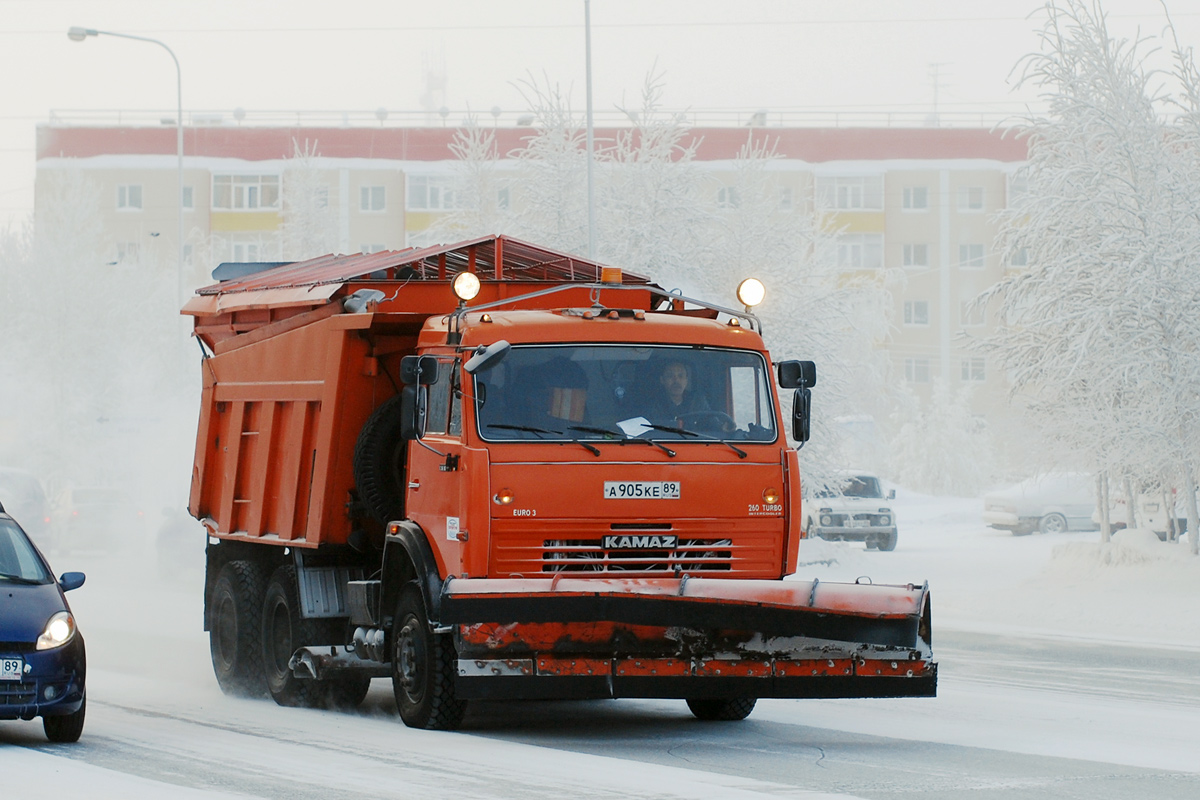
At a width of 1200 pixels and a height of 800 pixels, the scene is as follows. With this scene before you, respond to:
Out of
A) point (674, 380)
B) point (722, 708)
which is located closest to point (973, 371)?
point (722, 708)

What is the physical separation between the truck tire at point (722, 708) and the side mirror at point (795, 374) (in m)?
2.12

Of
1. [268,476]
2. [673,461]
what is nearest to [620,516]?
[673,461]

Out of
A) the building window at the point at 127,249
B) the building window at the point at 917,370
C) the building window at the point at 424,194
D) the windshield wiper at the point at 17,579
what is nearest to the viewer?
the windshield wiper at the point at 17,579

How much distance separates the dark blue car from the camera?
965cm

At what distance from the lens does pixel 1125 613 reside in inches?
853

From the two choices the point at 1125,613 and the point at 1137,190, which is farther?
the point at 1137,190

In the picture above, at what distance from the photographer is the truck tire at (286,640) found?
1267 cm

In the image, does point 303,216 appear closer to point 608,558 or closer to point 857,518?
point 857,518

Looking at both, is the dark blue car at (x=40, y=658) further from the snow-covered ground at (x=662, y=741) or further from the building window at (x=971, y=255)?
the building window at (x=971, y=255)

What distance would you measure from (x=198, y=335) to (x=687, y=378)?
626 centimetres

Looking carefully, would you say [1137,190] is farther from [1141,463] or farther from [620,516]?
[620,516]

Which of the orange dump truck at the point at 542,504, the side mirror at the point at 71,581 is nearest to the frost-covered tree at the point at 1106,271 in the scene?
the orange dump truck at the point at 542,504

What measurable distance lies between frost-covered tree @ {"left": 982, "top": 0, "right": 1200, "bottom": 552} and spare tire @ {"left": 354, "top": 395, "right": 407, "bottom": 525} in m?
14.5

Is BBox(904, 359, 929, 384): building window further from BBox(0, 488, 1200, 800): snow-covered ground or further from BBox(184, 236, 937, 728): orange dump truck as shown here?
BBox(184, 236, 937, 728): orange dump truck
